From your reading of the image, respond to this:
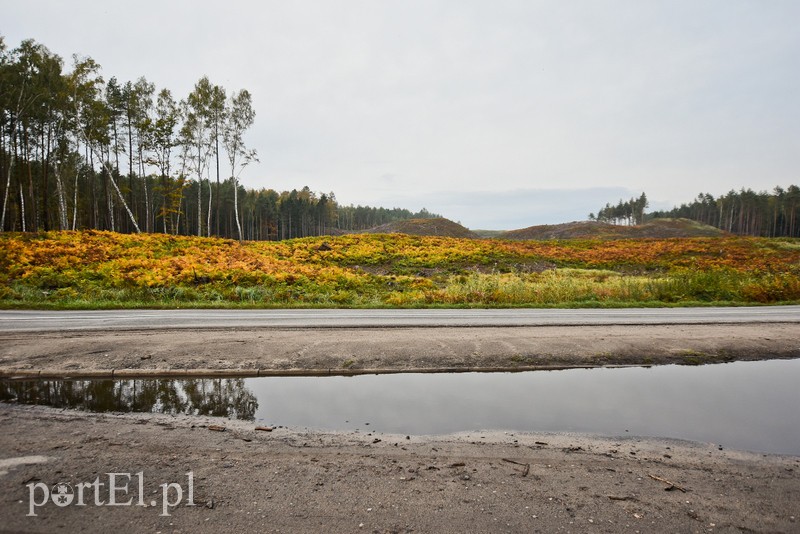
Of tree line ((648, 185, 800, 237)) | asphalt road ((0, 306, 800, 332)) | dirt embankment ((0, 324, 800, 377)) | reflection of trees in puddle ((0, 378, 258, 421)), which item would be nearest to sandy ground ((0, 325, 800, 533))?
reflection of trees in puddle ((0, 378, 258, 421))

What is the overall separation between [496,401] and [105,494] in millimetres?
4584

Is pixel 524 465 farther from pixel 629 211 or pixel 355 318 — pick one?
pixel 629 211

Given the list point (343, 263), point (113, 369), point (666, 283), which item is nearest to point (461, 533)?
point (113, 369)

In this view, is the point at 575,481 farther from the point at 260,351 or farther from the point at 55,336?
the point at 55,336

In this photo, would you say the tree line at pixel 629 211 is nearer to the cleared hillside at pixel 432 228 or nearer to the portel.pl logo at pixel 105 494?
the cleared hillside at pixel 432 228

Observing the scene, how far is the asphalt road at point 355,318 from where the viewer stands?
1032cm

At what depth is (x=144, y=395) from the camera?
5973 mm

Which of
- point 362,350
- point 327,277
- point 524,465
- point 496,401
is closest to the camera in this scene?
point 524,465

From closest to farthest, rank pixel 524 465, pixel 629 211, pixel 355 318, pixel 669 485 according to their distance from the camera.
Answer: pixel 669 485 → pixel 524 465 → pixel 355 318 → pixel 629 211

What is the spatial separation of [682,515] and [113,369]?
26.4 feet

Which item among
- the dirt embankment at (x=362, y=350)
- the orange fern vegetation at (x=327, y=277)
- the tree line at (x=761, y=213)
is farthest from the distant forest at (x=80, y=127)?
the tree line at (x=761, y=213)

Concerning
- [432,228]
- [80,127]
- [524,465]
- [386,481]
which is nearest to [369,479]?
[386,481]

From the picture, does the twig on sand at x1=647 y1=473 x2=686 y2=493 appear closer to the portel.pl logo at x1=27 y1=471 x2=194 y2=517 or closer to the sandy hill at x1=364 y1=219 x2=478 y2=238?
the portel.pl logo at x1=27 y1=471 x2=194 y2=517

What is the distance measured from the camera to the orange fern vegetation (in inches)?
648
